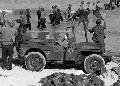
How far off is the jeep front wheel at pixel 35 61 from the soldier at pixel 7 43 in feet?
2.40

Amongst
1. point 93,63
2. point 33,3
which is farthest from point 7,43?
point 33,3

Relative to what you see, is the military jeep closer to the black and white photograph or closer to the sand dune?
the black and white photograph

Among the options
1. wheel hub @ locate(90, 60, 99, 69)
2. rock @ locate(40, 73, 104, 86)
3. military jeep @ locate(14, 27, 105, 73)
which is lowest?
rock @ locate(40, 73, 104, 86)

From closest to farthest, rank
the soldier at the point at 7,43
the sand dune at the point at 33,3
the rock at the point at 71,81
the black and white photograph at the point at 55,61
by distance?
the rock at the point at 71,81
the black and white photograph at the point at 55,61
the soldier at the point at 7,43
the sand dune at the point at 33,3

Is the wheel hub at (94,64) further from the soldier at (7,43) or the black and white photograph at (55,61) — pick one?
the soldier at (7,43)

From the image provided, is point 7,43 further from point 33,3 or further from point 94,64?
point 33,3

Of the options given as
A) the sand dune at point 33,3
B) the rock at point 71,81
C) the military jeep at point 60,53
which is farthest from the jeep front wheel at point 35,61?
the sand dune at point 33,3

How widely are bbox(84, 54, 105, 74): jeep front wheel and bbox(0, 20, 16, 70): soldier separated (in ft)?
9.43

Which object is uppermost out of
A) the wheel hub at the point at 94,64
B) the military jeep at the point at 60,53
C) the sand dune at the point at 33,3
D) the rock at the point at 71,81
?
the sand dune at the point at 33,3

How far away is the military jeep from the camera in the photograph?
11898 millimetres

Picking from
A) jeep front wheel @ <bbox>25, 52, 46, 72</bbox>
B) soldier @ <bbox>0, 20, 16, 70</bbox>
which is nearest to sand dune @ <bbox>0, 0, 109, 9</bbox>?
soldier @ <bbox>0, 20, 16, 70</bbox>

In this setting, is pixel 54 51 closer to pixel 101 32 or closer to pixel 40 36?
pixel 40 36

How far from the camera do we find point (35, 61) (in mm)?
12117

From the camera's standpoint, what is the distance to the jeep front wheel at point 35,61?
11978 millimetres
